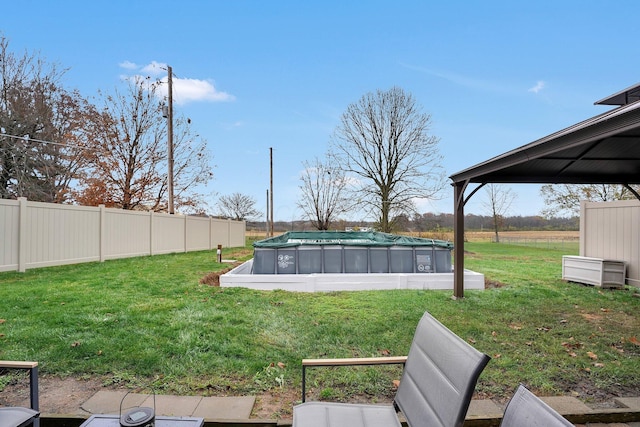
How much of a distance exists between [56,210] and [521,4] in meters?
13.0

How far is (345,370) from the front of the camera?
3.38 m

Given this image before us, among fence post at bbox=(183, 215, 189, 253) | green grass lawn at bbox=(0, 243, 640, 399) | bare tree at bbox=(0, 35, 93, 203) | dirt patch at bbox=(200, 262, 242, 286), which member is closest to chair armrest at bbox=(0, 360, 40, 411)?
green grass lawn at bbox=(0, 243, 640, 399)

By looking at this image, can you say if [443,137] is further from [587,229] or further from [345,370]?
[345,370]

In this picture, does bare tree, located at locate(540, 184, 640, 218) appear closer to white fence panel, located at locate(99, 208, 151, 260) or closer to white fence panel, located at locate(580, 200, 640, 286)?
white fence panel, located at locate(580, 200, 640, 286)

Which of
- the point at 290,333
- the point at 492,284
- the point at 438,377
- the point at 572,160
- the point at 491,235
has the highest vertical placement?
the point at 572,160

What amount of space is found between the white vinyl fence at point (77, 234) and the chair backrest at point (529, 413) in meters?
10.8

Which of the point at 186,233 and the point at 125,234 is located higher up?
the point at 125,234

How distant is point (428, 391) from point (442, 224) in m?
20.7

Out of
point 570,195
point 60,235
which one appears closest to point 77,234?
point 60,235

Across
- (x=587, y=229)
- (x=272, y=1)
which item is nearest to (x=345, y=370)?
(x=587, y=229)

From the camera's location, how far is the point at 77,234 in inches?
414

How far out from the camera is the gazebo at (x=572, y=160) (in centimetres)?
368

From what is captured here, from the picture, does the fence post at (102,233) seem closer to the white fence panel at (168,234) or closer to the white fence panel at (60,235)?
the white fence panel at (60,235)

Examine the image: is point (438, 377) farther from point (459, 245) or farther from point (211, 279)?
point (211, 279)
